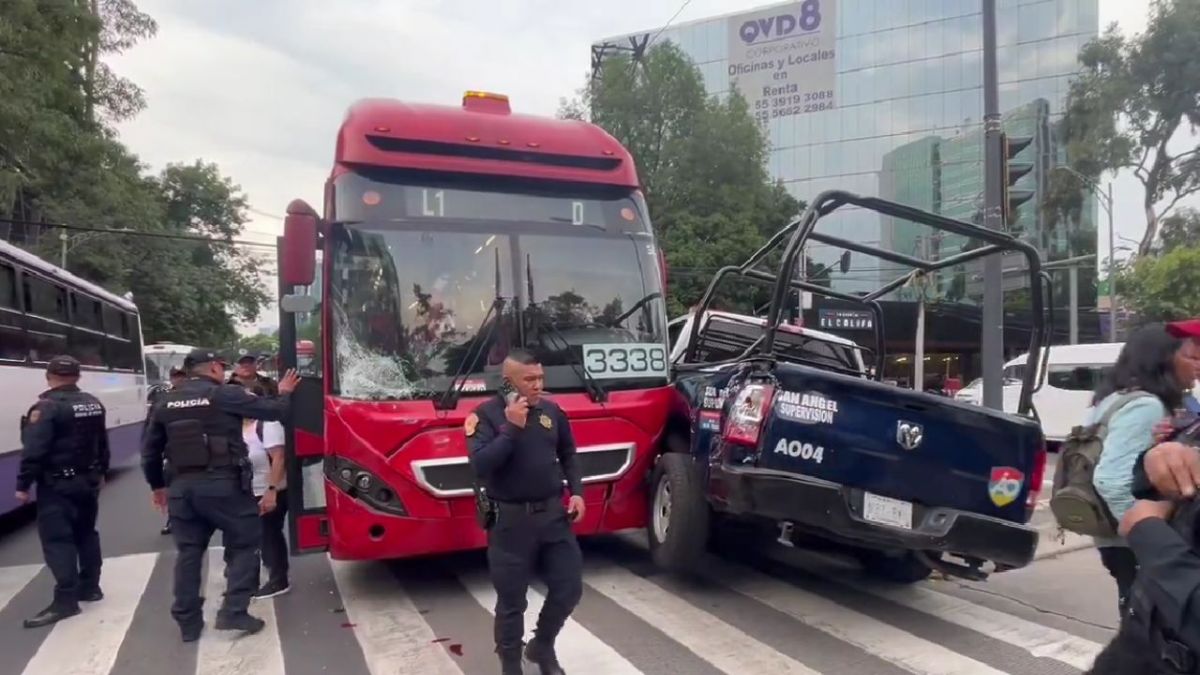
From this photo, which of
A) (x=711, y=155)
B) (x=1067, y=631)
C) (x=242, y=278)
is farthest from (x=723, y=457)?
(x=242, y=278)

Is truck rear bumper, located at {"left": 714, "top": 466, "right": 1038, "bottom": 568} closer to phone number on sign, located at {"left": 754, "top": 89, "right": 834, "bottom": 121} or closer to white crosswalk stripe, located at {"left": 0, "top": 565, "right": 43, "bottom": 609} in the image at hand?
white crosswalk stripe, located at {"left": 0, "top": 565, "right": 43, "bottom": 609}

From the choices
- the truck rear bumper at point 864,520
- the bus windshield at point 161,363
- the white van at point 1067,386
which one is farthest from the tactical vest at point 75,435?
the bus windshield at point 161,363

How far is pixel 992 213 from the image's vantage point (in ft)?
30.1

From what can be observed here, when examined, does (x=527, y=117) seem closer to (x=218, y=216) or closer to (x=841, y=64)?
(x=218, y=216)

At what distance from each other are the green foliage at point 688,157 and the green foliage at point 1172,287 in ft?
35.9

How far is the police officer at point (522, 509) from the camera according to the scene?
4.24m

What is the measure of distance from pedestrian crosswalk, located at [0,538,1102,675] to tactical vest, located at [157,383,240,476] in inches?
42.4

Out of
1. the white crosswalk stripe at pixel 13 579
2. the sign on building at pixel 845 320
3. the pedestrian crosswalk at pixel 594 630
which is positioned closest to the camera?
the pedestrian crosswalk at pixel 594 630

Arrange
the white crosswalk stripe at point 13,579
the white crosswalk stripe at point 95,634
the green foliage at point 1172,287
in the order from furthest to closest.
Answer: the green foliage at point 1172,287 → the white crosswalk stripe at point 13,579 → the white crosswalk stripe at point 95,634

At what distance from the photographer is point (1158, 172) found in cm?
3127

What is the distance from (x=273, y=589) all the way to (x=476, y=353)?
2.37 meters

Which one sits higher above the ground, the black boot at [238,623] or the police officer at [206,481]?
the police officer at [206,481]

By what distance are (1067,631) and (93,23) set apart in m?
17.8

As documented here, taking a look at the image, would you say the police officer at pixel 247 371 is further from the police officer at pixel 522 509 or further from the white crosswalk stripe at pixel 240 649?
the police officer at pixel 522 509
